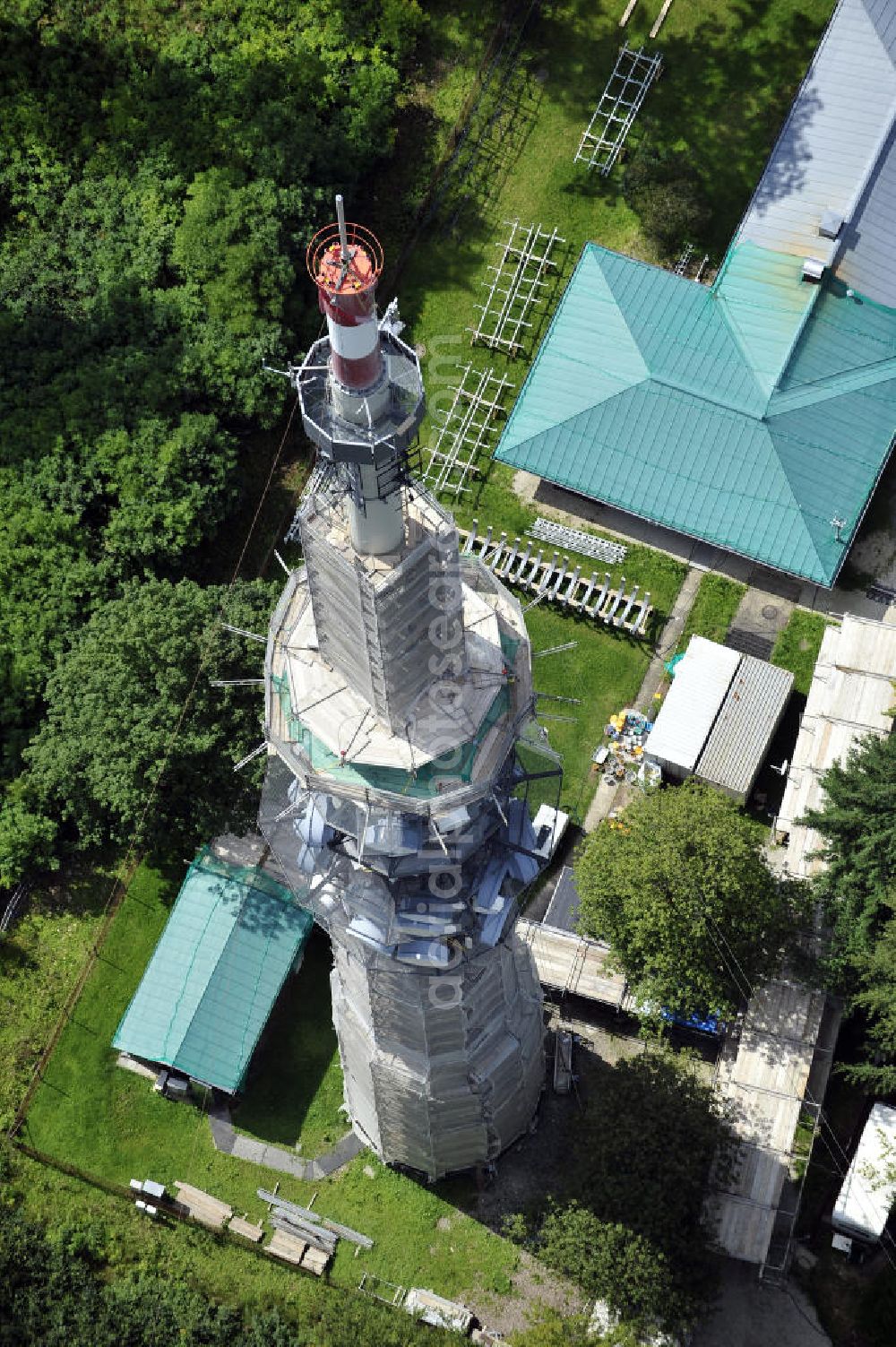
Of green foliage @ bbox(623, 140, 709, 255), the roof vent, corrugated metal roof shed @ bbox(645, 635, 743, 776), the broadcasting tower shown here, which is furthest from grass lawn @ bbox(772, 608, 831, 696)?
the broadcasting tower

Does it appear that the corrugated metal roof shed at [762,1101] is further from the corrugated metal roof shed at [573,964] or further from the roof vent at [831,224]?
the roof vent at [831,224]

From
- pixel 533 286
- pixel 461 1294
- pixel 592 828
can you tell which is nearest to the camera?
pixel 461 1294

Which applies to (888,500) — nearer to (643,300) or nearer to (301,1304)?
(643,300)

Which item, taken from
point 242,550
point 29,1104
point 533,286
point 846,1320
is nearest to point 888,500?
point 533,286

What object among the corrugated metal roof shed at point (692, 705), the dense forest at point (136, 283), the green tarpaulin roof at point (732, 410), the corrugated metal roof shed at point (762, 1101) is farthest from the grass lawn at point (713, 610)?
the dense forest at point (136, 283)

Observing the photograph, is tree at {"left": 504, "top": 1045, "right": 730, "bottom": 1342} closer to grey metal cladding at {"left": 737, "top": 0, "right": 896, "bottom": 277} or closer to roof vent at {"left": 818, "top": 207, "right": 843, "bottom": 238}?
roof vent at {"left": 818, "top": 207, "right": 843, "bottom": 238}
